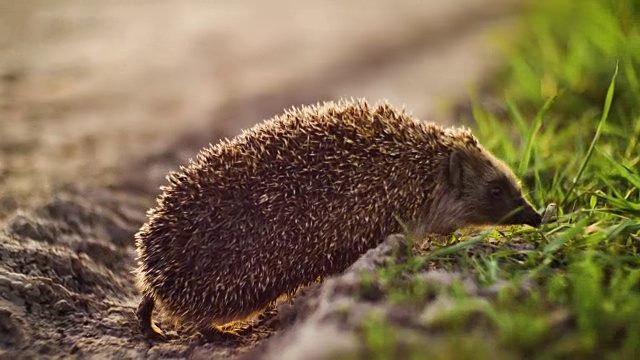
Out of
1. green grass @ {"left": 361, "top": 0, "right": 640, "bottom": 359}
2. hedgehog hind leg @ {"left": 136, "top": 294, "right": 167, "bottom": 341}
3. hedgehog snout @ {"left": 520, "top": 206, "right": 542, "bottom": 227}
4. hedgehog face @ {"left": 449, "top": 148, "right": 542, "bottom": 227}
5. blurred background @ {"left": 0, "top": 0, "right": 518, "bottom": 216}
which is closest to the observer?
green grass @ {"left": 361, "top": 0, "right": 640, "bottom": 359}

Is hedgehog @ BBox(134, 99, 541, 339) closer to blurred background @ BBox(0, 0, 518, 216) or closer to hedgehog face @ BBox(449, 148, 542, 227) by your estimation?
hedgehog face @ BBox(449, 148, 542, 227)

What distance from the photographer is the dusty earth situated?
4863 millimetres

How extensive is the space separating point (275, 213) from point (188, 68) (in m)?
7.04

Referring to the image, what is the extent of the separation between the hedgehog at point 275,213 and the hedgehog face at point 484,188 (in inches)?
7.2

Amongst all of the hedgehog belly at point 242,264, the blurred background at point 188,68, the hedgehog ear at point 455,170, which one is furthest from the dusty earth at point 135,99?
the hedgehog ear at point 455,170

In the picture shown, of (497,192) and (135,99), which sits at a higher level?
(135,99)

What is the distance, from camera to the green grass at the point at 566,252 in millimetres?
3379

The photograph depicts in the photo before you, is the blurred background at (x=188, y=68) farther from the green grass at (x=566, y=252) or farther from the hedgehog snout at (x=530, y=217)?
the hedgehog snout at (x=530, y=217)

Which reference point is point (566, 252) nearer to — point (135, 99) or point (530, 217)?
point (530, 217)

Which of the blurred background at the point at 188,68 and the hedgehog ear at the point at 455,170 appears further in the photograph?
the blurred background at the point at 188,68

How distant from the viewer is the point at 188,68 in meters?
11.2

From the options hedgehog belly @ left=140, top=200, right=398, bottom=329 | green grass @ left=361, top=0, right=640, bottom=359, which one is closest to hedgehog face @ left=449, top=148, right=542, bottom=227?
green grass @ left=361, top=0, right=640, bottom=359

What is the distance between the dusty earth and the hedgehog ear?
1268 millimetres

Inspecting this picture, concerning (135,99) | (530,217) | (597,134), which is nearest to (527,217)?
(530,217)
